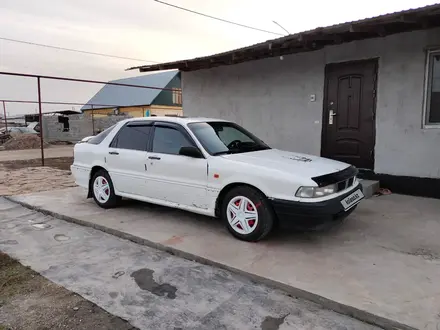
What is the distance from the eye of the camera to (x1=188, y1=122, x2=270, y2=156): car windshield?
448 cm

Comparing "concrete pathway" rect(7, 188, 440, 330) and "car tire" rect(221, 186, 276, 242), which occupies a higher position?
"car tire" rect(221, 186, 276, 242)

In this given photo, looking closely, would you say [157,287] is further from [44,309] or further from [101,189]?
[101,189]

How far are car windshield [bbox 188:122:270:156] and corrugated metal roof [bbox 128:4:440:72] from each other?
2.16 m

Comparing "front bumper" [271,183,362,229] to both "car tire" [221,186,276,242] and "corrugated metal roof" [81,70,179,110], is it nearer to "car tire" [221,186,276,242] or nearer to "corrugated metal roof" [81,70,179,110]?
"car tire" [221,186,276,242]

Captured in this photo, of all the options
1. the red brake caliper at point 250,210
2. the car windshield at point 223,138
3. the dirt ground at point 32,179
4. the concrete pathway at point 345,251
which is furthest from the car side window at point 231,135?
the dirt ground at point 32,179

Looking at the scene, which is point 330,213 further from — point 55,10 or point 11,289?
point 55,10

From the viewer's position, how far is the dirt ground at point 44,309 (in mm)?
2543

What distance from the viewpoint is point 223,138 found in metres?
4.76

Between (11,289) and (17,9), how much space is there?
1498 centimetres

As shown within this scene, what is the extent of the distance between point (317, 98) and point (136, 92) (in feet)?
97.0

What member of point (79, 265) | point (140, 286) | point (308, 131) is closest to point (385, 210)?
point (308, 131)

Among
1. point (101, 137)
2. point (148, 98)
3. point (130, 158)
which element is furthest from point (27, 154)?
point (148, 98)

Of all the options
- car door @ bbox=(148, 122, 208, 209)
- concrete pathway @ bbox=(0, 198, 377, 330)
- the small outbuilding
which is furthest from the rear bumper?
the small outbuilding

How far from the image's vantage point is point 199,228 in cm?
459
